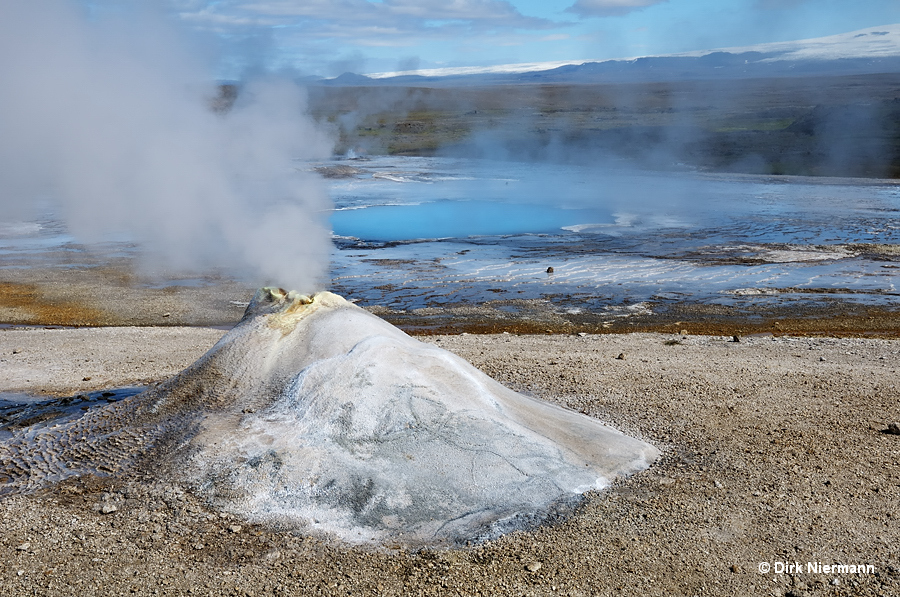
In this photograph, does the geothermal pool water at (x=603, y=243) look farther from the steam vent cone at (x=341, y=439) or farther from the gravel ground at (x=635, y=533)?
the steam vent cone at (x=341, y=439)

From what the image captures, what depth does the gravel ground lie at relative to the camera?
3.97 meters

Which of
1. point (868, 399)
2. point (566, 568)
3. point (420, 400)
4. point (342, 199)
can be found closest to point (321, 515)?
point (420, 400)

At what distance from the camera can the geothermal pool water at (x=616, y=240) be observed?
12.8 m

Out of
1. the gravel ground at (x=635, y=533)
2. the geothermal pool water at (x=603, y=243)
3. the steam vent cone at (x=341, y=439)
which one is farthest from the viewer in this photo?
the geothermal pool water at (x=603, y=243)

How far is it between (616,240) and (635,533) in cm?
1322

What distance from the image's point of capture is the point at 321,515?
14.8ft

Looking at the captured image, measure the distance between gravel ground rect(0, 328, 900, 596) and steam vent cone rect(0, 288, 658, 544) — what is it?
7.6 inches

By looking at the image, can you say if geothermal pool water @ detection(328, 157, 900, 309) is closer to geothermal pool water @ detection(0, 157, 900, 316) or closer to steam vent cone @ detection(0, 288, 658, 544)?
geothermal pool water @ detection(0, 157, 900, 316)

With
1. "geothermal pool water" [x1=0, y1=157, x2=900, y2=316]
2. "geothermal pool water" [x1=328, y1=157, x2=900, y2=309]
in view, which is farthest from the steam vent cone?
"geothermal pool water" [x1=328, y1=157, x2=900, y2=309]

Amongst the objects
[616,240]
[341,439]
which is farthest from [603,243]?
[341,439]

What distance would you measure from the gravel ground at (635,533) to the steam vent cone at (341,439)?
0.19 meters

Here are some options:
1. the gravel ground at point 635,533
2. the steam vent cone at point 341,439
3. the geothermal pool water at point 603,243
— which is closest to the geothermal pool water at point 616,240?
the geothermal pool water at point 603,243

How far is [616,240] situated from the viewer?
1712 cm

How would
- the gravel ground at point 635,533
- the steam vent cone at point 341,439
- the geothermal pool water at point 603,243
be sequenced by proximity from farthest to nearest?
the geothermal pool water at point 603,243
the steam vent cone at point 341,439
the gravel ground at point 635,533
